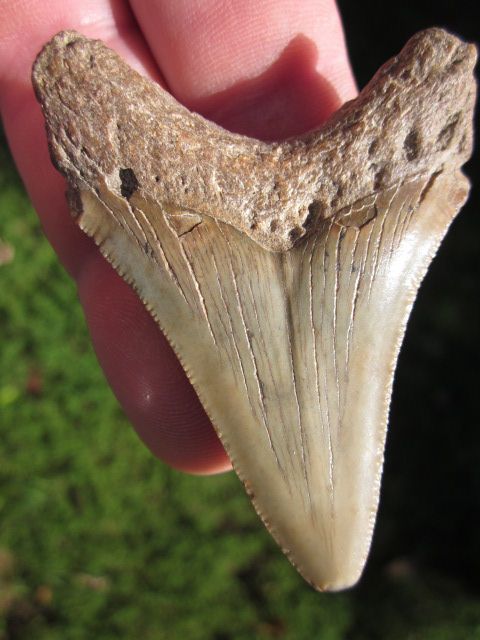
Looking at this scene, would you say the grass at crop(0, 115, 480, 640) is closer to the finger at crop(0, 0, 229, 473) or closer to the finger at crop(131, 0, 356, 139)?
the finger at crop(0, 0, 229, 473)

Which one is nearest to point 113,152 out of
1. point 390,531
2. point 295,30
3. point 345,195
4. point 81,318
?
point 345,195

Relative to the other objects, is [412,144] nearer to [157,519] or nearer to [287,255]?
[287,255]

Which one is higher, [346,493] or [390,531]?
[346,493]

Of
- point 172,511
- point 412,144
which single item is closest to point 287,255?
point 412,144

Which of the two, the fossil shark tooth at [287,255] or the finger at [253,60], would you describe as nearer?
the fossil shark tooth at [287,255]

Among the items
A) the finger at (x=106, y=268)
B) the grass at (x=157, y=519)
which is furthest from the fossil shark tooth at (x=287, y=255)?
the grass at (x=157, y=519)

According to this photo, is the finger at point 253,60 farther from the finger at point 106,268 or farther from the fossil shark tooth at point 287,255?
the fossil shark tooth at point 287,255

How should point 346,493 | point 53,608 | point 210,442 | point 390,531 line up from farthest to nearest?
point 390,531, point 53,608, point 210,442, point 346,493

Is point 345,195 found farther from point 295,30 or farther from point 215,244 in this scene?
point 295,30
